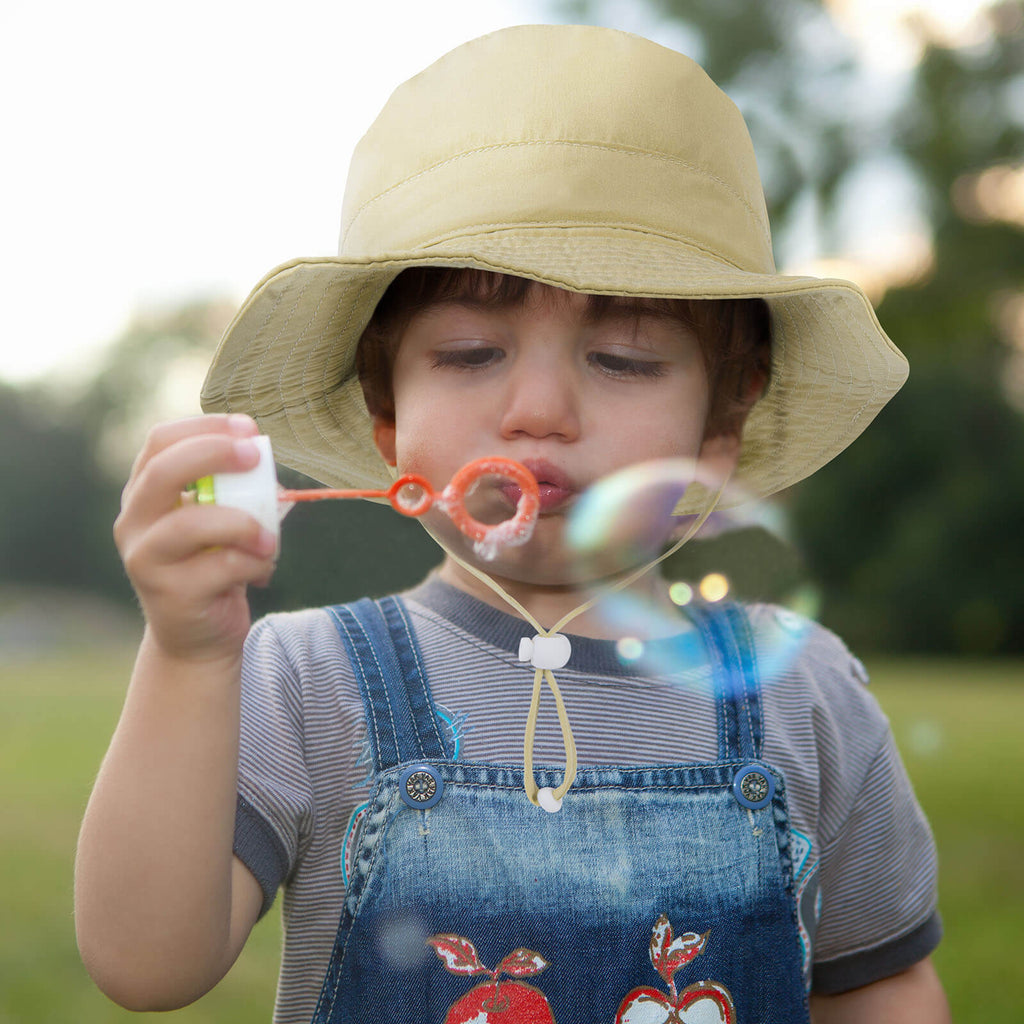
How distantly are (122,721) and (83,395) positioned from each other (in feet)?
137

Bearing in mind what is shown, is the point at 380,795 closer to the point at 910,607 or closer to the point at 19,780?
the point at 19,780

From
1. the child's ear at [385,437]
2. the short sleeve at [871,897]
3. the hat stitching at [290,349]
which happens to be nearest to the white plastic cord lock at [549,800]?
the short sleeve at [871,897]

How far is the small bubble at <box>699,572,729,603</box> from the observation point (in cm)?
190

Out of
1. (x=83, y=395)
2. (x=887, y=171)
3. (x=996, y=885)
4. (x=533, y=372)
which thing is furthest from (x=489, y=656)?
(x=83, y=395)

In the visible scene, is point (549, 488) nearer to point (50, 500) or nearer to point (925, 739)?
point (925, 739)

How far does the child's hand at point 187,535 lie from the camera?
108 centimetres

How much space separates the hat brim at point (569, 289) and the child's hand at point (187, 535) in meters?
0.38

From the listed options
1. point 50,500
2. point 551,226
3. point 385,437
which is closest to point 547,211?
point 551,226

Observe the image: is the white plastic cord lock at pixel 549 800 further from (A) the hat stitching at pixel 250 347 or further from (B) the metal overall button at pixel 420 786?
(A) the hat stitching at pixel 250 347

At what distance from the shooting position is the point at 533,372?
1.48m

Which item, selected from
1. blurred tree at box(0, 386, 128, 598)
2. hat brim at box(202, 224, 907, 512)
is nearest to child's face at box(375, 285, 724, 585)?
hat brim at box(202, 224, 907, 512)

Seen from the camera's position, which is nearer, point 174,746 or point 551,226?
point 174,746

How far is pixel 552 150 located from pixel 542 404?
369mm

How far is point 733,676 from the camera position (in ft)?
5.62
